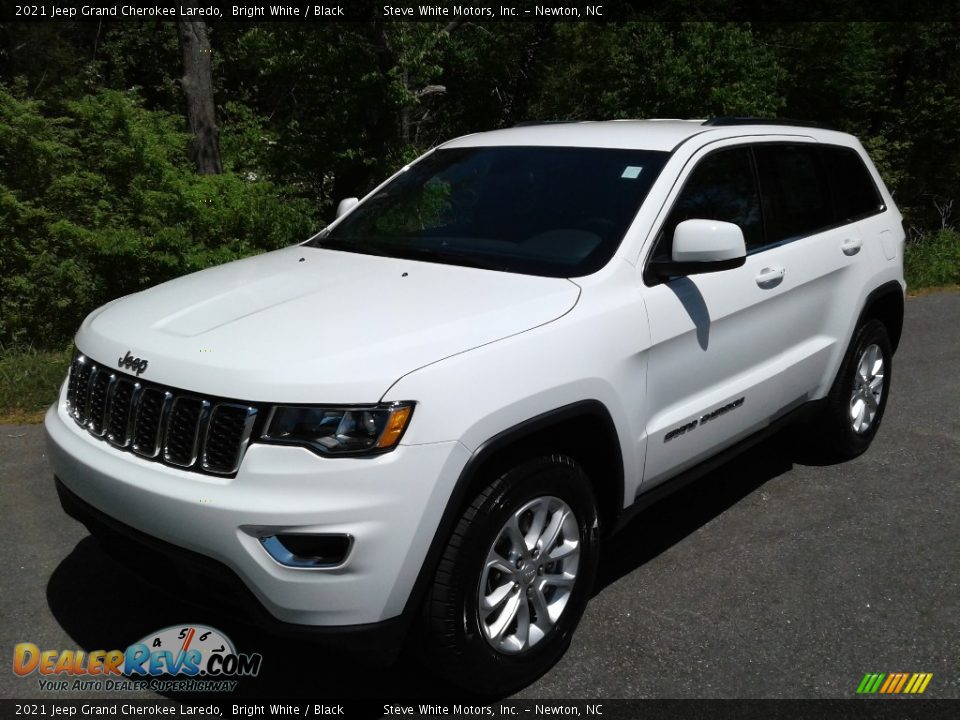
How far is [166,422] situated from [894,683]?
2606 mm

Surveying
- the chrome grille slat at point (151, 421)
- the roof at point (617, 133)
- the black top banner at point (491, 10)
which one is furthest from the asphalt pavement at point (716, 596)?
the black top banner at point (491, 10)

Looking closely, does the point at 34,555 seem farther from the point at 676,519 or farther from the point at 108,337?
the point at 676,519

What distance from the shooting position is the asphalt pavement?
11.1 feet

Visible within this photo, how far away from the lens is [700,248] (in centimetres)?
353

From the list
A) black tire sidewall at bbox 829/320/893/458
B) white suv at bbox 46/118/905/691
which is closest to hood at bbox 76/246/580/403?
white suv at bbox 46/118/905/691

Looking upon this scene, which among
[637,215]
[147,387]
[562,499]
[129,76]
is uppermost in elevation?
[637,215]

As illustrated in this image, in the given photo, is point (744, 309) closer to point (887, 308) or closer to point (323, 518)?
point (887, 308)

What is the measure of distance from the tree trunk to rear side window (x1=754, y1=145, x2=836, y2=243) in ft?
22.9

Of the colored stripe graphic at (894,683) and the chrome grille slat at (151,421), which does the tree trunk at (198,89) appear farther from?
the colored stripe graphic at (894,683)

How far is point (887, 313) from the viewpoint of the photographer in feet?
18.2

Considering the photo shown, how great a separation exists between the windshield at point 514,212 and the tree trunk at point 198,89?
608cm

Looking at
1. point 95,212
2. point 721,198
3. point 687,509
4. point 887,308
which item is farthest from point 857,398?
point 95,212

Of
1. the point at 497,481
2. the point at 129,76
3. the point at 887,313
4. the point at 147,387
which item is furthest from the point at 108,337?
the point at 129,76

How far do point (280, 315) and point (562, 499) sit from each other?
1140 mm
